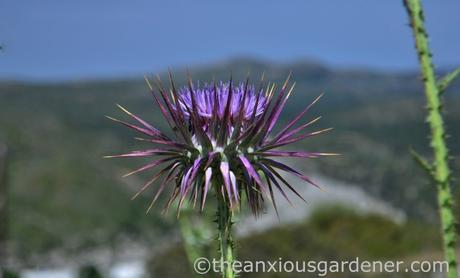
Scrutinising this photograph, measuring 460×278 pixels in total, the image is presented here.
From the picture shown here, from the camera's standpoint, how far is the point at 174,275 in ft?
127

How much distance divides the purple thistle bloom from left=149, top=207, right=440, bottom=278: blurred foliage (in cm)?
2314

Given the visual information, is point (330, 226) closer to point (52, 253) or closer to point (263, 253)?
point (263, 253)

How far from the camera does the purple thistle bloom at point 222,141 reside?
510 cm

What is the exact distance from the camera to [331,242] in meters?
45.2

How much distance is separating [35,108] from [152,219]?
86.0 metres

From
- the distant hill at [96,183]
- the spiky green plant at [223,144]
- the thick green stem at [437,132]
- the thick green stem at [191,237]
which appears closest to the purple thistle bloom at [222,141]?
the spiky green plant at [223,144]

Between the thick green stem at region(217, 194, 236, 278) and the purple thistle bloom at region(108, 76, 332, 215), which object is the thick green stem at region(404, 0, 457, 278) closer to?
the purple thistle bloom at region(108, 76, 332, 215)

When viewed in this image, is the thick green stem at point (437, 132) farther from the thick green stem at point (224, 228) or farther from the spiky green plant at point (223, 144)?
the thick green stem at point (224, 228)

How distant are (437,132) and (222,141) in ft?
4.78

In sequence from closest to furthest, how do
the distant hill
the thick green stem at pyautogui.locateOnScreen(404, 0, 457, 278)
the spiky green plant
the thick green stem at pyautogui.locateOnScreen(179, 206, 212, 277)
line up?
the spiky green plant, the thick green stem at pyautogui.locateOnScreen(404, 0, 457, 278), the thick green stem at pyautogui.locateOnScreen(179, 206, 212, 277), the distant hill

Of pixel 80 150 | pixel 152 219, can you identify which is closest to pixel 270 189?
pixel 152 219

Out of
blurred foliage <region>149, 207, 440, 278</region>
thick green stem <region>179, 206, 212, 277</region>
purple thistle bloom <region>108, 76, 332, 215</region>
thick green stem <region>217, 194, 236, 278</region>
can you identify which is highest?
purple thistle bloom <region>108, 76, 332, 215</region>

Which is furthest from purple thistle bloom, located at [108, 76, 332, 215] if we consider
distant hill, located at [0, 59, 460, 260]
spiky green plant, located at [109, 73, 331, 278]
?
distant hill, located at [0, 59, 460, 260]

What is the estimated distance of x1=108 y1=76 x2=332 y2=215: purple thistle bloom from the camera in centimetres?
510
